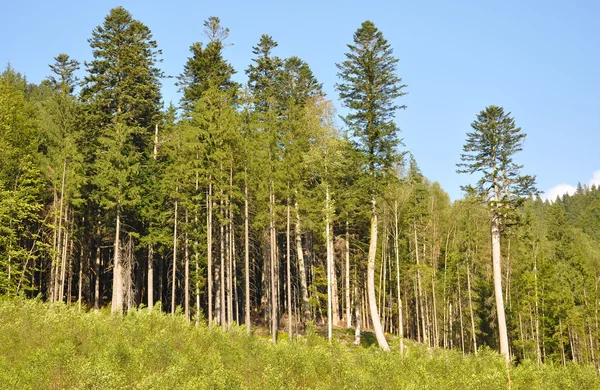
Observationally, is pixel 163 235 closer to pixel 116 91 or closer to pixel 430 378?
pixel 116 91

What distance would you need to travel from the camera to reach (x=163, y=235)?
31875mm

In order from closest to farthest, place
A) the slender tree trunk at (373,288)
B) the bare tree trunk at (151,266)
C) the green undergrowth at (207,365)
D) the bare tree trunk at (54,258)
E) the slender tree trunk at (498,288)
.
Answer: the green undergrowth at (207,365)
the slender tree trunk at (498,288)
the slender tree trunk at (373,288)
the bare tree trunk at (54,258)
the bare tree trunk at (151,266)

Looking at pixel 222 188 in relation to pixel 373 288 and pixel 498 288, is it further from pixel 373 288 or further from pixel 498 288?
pixel 498 288

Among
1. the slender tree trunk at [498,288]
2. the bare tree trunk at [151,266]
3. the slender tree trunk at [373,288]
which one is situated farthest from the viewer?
the bare tree trunk at [151,266]

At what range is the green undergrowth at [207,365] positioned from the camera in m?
8.91

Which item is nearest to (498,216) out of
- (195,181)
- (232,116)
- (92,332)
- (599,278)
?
(232,116)

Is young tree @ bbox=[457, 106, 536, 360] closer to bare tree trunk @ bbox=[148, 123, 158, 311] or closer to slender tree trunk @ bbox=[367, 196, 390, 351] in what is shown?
slender tree trunk @ bbox=[367, 196, 390, 351]

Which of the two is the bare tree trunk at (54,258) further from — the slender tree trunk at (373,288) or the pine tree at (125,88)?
the slender tree trunk at (373,288)

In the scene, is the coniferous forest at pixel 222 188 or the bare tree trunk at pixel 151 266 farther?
the bare tree trunk at pixel 151 266

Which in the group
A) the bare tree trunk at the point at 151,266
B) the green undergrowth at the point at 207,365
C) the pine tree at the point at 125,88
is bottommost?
the green undergrowth at the point at 207,365

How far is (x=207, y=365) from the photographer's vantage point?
10.1 metres

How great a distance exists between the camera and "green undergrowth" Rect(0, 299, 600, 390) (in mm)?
8914

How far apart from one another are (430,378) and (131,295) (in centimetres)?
2855

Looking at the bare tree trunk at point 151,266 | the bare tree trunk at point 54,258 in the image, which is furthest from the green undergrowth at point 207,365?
the bare tree trunk at point 151,266
